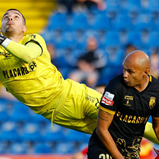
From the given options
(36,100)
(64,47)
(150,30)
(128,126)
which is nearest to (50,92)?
(36,100)

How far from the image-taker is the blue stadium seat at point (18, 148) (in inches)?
286

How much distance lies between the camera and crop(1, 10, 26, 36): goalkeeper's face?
3650mm

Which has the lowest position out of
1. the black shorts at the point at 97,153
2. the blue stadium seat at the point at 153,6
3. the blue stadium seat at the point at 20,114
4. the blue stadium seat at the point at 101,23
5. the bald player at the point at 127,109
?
the blue stadium seat at the point at 20,114

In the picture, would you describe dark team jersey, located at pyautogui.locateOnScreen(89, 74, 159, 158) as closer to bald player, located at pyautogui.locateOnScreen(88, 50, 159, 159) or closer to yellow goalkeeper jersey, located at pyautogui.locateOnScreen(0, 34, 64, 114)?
bald player, located at pyautogui.locateOnScreen(88, 50, 159, 159)

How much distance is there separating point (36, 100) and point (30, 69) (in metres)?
0.37

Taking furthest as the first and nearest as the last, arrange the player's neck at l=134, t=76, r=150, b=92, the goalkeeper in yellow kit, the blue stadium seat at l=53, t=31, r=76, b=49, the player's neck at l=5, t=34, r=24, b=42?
1. the blue stadium seat at l=53, t=31, r=76, b=49
2. the player's neck at l=5, t=34, r=24, b=42
3. the goalkeeper in yellow kit
4. the player's neck at l=134, t=76, r=150, b=92

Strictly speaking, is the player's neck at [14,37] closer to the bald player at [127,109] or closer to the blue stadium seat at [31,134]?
the bald player at [127,109]

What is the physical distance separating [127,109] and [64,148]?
14.9ft

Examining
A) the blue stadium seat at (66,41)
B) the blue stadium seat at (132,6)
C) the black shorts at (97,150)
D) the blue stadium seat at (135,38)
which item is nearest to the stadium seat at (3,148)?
the blue stadium seat at (66,41)

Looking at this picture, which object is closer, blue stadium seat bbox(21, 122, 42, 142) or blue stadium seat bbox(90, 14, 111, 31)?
blue stadium seat bbox(21, 122, 42, 142)

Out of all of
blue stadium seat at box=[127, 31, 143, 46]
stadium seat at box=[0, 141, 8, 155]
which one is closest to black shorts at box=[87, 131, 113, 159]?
stadium seat at box=[0, 141, 8, 155]

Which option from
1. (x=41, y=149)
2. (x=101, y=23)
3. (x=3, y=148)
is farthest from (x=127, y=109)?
(x=101, y=23)

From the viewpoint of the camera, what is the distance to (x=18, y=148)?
7.30 metres

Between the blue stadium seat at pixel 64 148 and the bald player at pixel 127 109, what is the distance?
419cm
